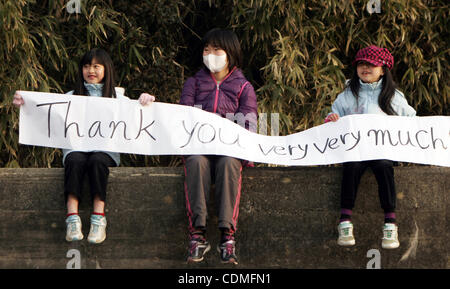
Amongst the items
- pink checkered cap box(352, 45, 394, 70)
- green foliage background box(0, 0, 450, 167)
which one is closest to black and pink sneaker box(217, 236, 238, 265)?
pink checkered cap box(352, 45, 394, 70)

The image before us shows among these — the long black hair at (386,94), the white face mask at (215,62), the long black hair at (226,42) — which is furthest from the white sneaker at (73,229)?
the long black hair at (386,94)

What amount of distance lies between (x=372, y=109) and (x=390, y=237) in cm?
80

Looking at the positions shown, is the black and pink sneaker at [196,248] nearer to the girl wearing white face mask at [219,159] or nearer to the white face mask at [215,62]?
the girl wearing white face mask at [219,159]

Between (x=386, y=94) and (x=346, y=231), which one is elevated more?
(x=386, y=94)

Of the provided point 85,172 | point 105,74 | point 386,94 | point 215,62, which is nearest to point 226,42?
point 215,62

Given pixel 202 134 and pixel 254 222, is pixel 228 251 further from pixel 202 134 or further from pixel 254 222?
pixel 202 134

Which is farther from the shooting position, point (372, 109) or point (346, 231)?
point (372, 109)

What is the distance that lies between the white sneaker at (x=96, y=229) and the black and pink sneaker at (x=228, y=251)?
2.29 ft

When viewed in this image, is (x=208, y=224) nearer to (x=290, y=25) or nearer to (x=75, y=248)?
(x=75, y=248)

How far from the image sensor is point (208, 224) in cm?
438

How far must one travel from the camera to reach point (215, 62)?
4.61 m

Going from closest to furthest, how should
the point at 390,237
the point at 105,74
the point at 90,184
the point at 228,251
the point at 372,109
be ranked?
the point at 228,251 → the point at 390,237 → the point at 90,184 → the point at 372,109 → the point at 105,74

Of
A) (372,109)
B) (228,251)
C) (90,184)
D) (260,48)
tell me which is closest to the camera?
(228,251)

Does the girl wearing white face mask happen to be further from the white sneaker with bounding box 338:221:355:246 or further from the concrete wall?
the white sneaker with bounding box 338:221:355:246
